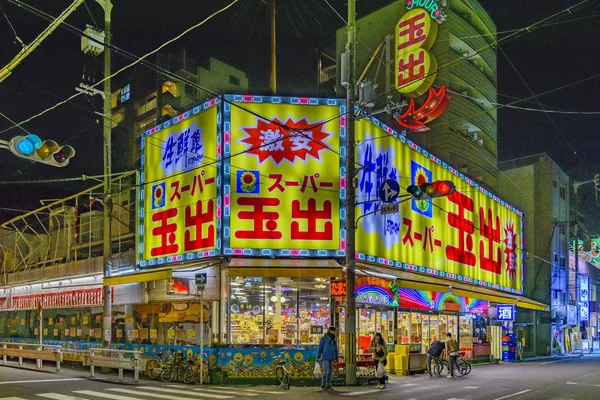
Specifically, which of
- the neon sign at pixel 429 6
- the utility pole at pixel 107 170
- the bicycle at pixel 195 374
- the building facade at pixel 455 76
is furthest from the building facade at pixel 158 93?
the bicycle at pixel 195 374

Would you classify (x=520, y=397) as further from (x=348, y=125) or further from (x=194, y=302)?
(x=194, y=302)

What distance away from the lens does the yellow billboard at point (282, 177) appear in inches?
813

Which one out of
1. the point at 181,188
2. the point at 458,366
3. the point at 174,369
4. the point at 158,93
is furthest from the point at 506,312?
the point at 158,93

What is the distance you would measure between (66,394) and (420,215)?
1635 cm

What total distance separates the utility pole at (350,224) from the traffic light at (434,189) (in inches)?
107

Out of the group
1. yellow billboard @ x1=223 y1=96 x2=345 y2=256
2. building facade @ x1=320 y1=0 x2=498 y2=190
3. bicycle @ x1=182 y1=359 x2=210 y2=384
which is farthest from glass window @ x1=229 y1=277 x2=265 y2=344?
building facade @ x1=320 y1=0 x2=498 y2=190

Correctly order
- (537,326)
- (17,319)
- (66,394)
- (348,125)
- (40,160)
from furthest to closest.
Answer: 1. (537,326)
2. (17,319)
3. (348,125)
4. (66,394)
5. (40,160)

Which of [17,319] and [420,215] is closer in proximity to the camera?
[420,215]

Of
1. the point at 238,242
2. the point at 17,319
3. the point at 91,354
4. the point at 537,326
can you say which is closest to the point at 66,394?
the point at 91,354

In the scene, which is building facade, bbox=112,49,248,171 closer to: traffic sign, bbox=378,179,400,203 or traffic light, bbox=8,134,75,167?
traffic sign, bbox=378,179,400,203

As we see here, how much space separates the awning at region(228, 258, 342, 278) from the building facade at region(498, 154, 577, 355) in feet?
99.7

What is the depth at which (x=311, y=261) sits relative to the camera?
68.3 feet

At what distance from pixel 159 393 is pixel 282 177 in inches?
319

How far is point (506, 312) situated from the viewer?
33.2m
